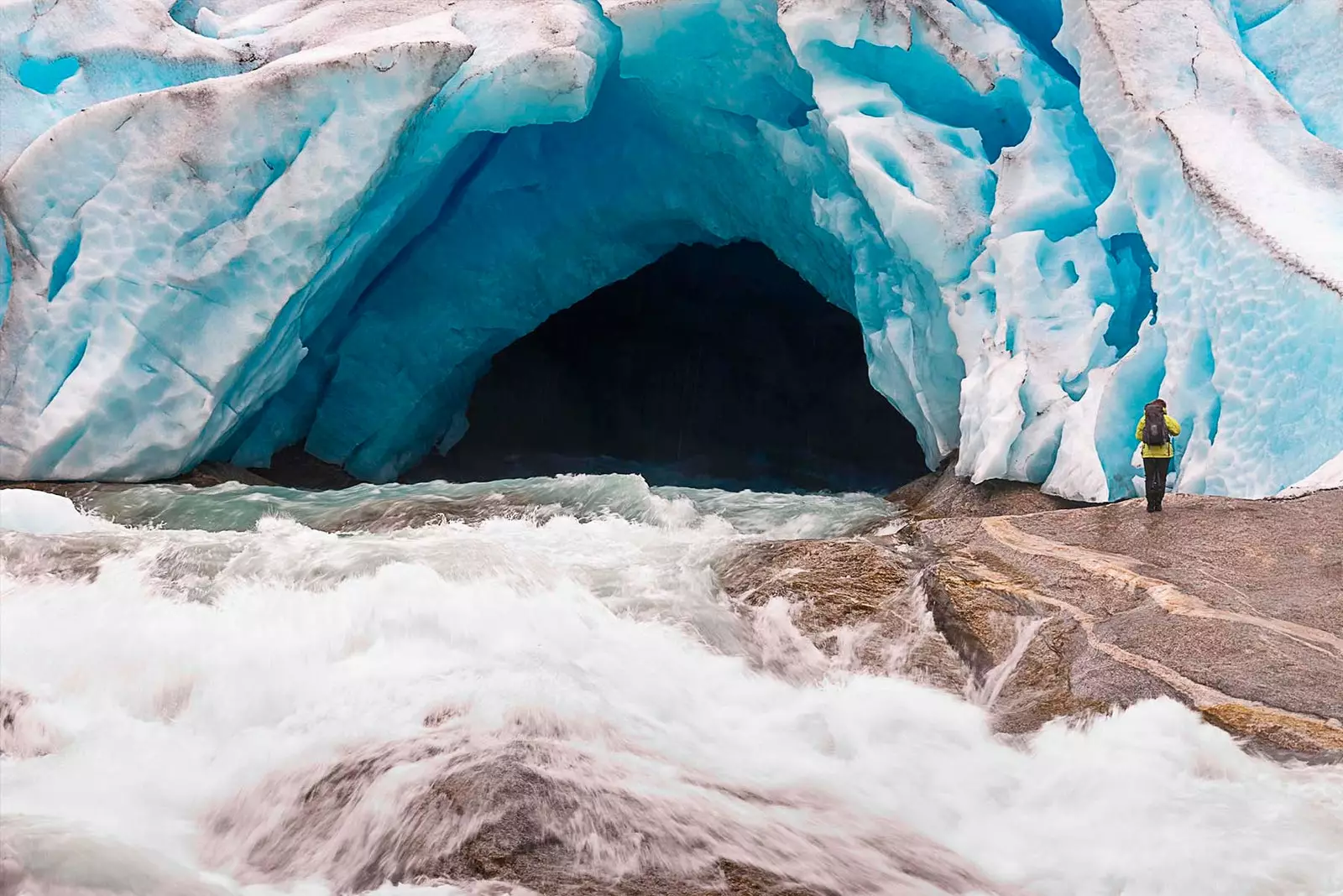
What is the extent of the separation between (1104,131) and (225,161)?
5.76 meters

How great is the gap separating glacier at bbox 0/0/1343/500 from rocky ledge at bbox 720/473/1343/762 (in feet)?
2.89

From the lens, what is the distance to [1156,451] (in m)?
5.00

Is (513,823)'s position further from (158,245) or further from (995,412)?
(158,245)

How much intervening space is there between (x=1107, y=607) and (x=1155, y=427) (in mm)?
1332

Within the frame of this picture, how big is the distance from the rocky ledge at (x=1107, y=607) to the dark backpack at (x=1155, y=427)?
1.13 feet

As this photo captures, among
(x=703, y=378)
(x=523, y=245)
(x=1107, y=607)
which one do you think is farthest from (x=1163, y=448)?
(x=703, y=378)

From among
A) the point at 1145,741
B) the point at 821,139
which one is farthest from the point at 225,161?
the point at 1145,741

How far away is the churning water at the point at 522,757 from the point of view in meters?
2.64

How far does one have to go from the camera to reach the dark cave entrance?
40.7 feet

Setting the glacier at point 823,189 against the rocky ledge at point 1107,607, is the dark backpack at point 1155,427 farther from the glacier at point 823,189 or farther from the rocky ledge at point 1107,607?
the glacier at point 823,189

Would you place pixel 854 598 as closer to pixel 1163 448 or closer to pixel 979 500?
pixel 1163 448

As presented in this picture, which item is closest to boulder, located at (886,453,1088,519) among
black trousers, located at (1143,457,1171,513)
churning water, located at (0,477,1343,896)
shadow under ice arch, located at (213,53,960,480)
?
black trousers, located at (1143,457,1171,513)

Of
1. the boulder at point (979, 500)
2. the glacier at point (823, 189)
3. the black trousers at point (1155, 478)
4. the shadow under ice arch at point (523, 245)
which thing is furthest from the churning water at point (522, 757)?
the shadow under ice arch at point (523, 245)

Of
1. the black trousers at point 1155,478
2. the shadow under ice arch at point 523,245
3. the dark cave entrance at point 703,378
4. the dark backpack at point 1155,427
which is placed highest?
the dark backpack at point 1155,427
